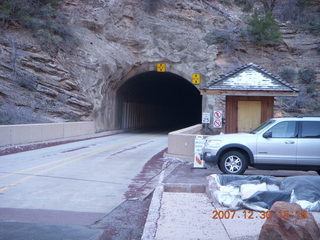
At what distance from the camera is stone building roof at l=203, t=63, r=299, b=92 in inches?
626

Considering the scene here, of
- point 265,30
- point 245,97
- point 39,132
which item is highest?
point 265,30

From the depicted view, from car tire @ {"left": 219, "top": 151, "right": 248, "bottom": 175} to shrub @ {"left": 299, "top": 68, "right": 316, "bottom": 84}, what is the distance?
949 inches

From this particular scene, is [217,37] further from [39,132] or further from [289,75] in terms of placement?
[39,132]

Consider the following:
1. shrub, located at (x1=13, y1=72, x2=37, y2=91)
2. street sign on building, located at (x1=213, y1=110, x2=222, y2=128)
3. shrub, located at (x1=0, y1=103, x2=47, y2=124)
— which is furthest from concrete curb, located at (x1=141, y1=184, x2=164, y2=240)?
shrub, located at (x1=13, y1=72, x2=37, y2=91)

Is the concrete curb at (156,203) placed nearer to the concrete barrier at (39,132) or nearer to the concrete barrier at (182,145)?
the concrete barrier at (182,145)

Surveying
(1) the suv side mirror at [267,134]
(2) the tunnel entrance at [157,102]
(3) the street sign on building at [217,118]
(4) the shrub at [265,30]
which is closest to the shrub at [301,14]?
(4) the shrub at [265,30]

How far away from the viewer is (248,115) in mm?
16516

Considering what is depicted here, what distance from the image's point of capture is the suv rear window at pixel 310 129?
12109mm

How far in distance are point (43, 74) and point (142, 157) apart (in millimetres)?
15257

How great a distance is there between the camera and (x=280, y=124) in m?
12.2

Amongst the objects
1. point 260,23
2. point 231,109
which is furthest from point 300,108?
point 231,109

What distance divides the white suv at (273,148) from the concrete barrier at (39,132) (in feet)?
38.6

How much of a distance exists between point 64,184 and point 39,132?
12.9 metres

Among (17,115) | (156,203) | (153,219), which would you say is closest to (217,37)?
(17,115)
